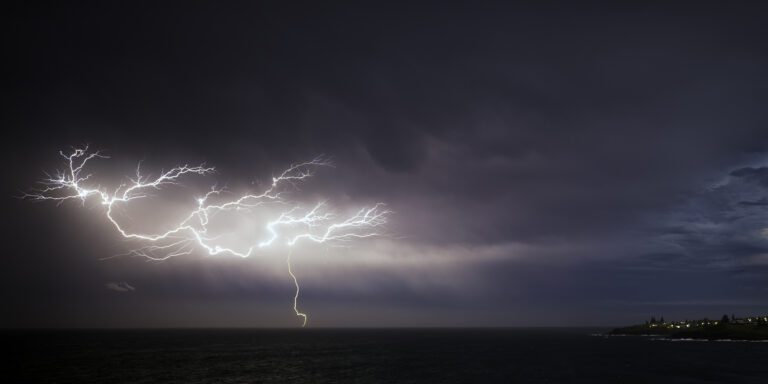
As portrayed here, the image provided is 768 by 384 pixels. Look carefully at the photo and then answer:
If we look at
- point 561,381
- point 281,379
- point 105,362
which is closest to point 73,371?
point 105,362

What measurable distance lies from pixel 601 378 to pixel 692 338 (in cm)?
13972

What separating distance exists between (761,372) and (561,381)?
32040 millimetres

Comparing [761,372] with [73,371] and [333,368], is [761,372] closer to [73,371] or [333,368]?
[333,368]

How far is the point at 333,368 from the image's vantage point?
223 feet

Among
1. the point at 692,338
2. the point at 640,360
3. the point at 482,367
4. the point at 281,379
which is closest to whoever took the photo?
the point at 281,379

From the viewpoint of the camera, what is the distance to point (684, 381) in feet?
185

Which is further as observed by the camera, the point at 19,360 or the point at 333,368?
the point at 19,360

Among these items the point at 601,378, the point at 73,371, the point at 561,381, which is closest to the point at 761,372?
the point at 601,378

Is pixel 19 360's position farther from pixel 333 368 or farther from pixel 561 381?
pixel 561 381

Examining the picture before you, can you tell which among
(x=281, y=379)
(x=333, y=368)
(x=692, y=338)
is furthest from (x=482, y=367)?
(x=692, y=338)

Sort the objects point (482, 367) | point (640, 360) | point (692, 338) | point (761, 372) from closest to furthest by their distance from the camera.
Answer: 1. point (761, 372)
2. point (482, 367)
3. point (640, 360)
4. point (692, 338)

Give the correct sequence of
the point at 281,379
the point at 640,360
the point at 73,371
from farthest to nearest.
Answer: the point at 640,360 → the point at 73,371 → the point at 281,379

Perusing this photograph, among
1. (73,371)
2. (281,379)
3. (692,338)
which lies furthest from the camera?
(692,338)

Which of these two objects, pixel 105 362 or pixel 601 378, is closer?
pixel 601 378
